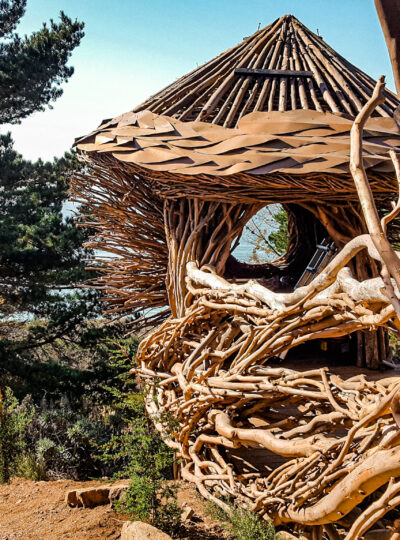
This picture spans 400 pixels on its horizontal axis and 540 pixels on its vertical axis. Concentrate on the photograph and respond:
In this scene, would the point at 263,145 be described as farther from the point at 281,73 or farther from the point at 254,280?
the point at 281,73

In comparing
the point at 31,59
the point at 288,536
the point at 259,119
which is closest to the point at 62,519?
the point at 288,536

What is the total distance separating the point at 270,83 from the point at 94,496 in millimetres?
1977

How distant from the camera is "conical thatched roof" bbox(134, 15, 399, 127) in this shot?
1.87 meters

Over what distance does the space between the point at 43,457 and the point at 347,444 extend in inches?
132

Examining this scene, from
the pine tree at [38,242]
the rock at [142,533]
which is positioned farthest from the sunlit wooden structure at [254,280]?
the pine tree at [38,242]

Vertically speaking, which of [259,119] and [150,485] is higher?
[259,119]

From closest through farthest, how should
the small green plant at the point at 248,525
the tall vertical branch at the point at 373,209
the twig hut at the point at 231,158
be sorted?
the tall vertical branch at the point at 373,209
the small green plant at the point at 248,525
the twig hut at the point at 231,158

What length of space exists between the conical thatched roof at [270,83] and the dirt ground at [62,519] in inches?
59.6

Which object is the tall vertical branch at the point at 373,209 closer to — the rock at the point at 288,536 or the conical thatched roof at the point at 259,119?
the conical thatched roof at the point at 259,119

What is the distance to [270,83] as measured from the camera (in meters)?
2.00

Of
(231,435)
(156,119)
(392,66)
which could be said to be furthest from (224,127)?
(392,66)

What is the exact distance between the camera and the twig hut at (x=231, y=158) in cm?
155

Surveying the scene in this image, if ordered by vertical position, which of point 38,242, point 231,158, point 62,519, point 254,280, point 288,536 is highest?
point 38,242

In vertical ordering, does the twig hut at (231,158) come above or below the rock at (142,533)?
above
